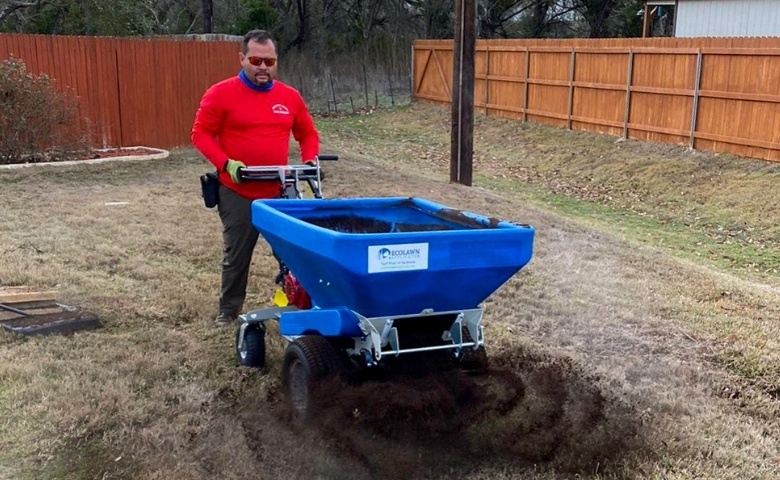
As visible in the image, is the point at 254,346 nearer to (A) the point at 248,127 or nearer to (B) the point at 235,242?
(B) the point at 235,242

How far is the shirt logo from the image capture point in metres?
4.94

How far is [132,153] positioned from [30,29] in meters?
9.61

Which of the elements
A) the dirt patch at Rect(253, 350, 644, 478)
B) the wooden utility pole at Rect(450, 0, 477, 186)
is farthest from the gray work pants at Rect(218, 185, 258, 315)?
the wooden utility pole at Rect(450, 0, 477, 186)

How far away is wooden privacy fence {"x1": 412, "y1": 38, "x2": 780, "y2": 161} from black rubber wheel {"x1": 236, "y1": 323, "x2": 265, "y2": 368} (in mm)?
11718

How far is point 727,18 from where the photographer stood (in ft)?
68.8

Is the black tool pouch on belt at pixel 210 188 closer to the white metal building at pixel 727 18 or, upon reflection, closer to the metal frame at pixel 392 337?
the metal frame at pixel 392 337

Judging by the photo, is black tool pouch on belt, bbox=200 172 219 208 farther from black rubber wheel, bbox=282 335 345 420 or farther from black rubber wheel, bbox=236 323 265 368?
black rubber wheel, bbox=282 335 345 420

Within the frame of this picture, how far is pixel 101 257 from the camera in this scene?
7105 mm

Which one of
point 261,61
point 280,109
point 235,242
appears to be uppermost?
point 261,61

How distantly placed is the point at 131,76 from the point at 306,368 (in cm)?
1266

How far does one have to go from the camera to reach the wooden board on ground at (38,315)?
16.7 ft

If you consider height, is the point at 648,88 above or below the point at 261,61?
below

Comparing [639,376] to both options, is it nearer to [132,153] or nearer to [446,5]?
[132,153]

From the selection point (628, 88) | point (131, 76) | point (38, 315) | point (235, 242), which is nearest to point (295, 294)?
point (235, 242)
